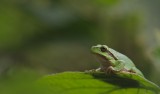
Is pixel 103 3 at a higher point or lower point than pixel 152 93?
higher

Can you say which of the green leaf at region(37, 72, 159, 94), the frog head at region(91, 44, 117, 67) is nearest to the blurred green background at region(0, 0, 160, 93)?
the frog head at region(91, 44, 117, 67)

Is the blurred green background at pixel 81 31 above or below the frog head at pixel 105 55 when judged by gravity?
above

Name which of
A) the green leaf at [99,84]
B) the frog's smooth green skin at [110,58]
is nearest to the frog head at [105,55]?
the frog's smooth green skin at [110,58]

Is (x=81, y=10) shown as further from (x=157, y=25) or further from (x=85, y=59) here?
(x=157, y=25)

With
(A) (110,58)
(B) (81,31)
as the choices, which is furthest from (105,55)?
(B) (81,31)

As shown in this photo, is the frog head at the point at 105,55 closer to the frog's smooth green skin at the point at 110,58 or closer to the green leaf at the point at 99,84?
the frog's smooth green skin at the point at 110,58

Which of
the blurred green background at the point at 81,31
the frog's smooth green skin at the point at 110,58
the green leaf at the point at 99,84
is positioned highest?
the blurred green background at the point at 81,31

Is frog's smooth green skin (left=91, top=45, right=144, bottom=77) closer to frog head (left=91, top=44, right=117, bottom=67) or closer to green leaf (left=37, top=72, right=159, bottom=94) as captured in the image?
frog head (left=91, top=44, right=117, bottom=67)

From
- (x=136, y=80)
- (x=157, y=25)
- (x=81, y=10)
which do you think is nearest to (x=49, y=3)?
(x=81, y=10)
